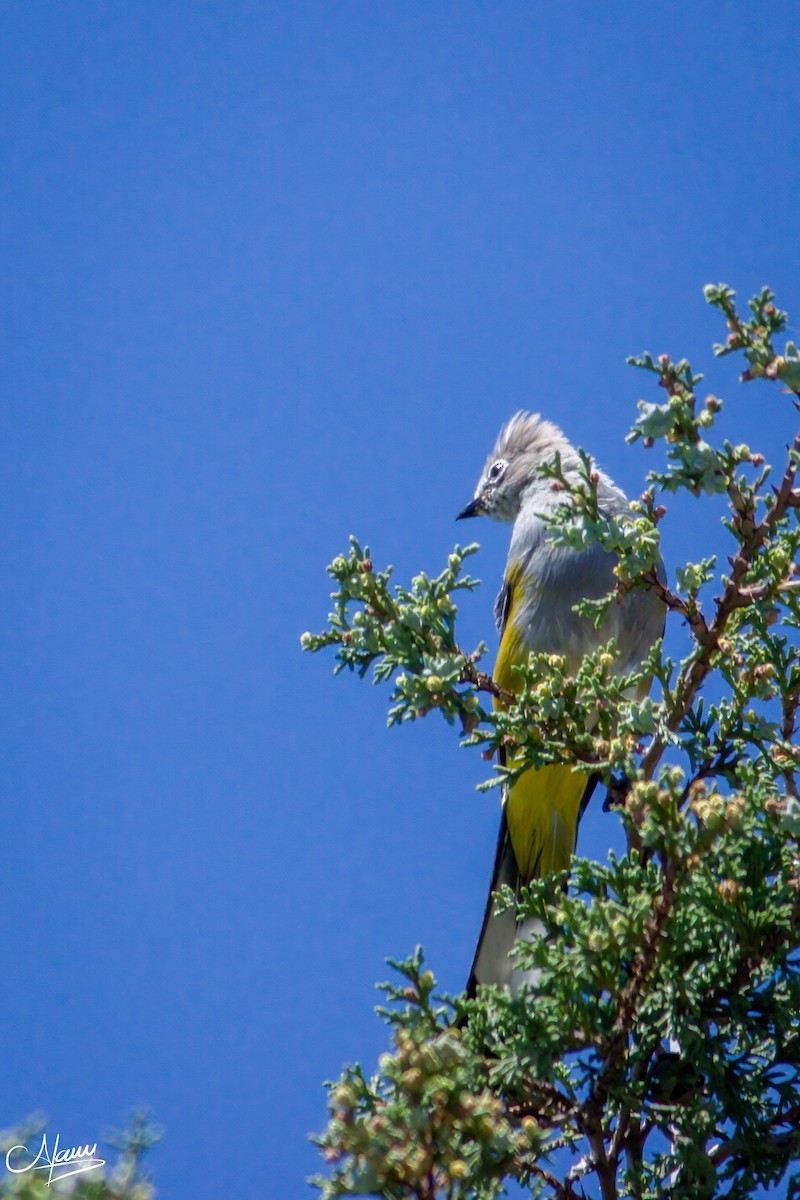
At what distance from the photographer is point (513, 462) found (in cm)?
712

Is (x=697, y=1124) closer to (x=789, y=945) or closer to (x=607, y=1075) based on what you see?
(x=607, y=1075)

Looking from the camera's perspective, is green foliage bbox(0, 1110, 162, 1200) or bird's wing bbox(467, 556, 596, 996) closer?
green foliage bbox(0, 1110, 162, 1200)

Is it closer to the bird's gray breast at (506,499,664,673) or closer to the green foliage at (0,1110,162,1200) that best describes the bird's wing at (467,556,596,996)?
the bird's gray breast at (506,499,664,673)

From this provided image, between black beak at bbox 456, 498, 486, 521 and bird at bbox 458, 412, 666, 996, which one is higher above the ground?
black beak at bbox 456, 498, 486, 521

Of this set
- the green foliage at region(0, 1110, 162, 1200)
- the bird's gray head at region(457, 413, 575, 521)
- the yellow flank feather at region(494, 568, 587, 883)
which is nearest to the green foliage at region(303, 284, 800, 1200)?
the green foliage at region(0, 1110, 162, 1200)

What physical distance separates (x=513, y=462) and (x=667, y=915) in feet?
14.4

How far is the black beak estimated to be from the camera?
23.7ft

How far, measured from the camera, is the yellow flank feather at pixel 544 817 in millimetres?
5336

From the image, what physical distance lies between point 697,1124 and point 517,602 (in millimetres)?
3134

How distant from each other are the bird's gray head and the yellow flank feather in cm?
184

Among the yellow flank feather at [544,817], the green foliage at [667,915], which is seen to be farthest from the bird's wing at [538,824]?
the green foliage at [667,915]

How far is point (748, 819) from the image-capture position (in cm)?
294
